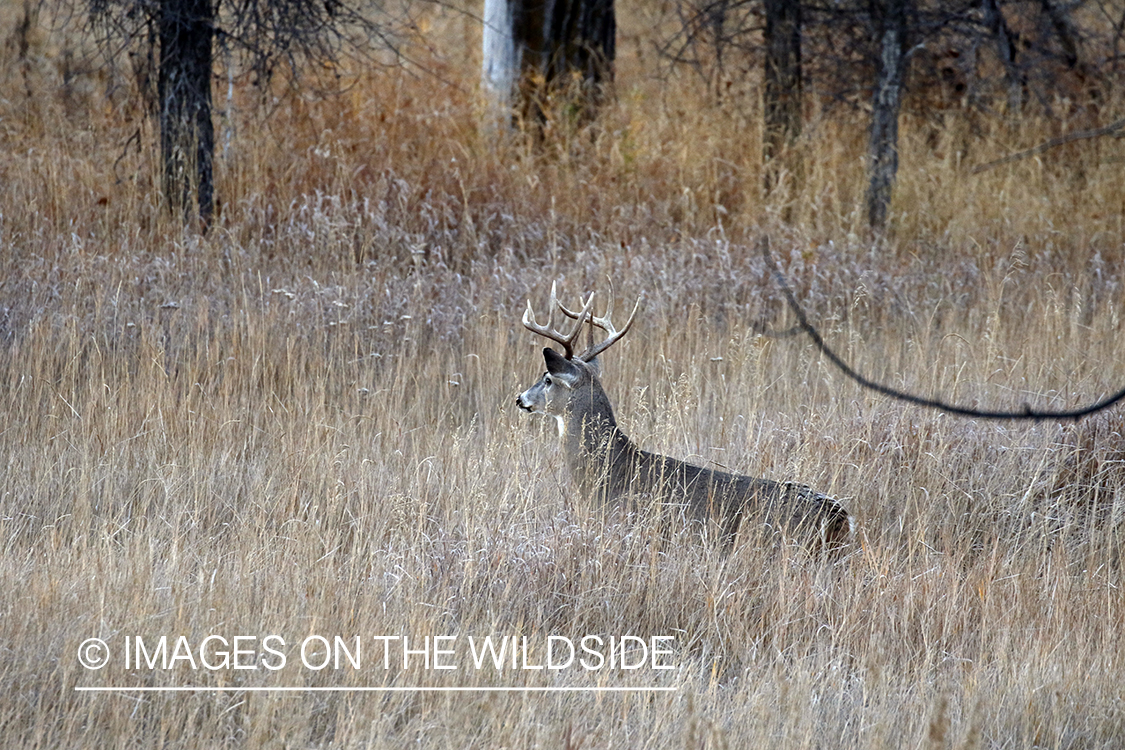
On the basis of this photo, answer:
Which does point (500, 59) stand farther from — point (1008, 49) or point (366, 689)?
point (366, 689)

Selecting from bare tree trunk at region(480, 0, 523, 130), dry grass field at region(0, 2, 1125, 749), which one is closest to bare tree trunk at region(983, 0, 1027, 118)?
dry grass field at region(0, 2, 1125, 749)

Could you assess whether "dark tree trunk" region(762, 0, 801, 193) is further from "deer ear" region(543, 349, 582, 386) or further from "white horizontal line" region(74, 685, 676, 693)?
"white horizontal line" region(74, 685, 676, 693)

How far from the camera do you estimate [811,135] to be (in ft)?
36.1

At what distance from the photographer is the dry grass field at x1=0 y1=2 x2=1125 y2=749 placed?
3.37 m

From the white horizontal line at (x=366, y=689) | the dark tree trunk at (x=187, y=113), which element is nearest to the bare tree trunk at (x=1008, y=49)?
the white horizontal line at (x=366, y=689)

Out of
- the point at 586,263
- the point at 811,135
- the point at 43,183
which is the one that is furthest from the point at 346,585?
the point at 811,135

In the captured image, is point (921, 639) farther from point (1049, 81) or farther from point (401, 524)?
point (1049, 81)

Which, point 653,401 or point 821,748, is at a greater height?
point 653,401

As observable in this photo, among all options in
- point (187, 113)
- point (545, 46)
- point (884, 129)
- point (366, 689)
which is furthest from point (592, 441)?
point (545, 46)

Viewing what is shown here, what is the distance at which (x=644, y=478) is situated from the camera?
484cm

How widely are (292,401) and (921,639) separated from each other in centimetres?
347

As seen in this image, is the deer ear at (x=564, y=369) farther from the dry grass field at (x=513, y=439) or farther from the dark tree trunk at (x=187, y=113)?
the dark tree trunk at (x=187, y=113)

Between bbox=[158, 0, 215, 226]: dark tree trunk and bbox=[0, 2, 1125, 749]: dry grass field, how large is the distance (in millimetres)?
267

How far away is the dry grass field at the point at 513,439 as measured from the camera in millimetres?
3369
